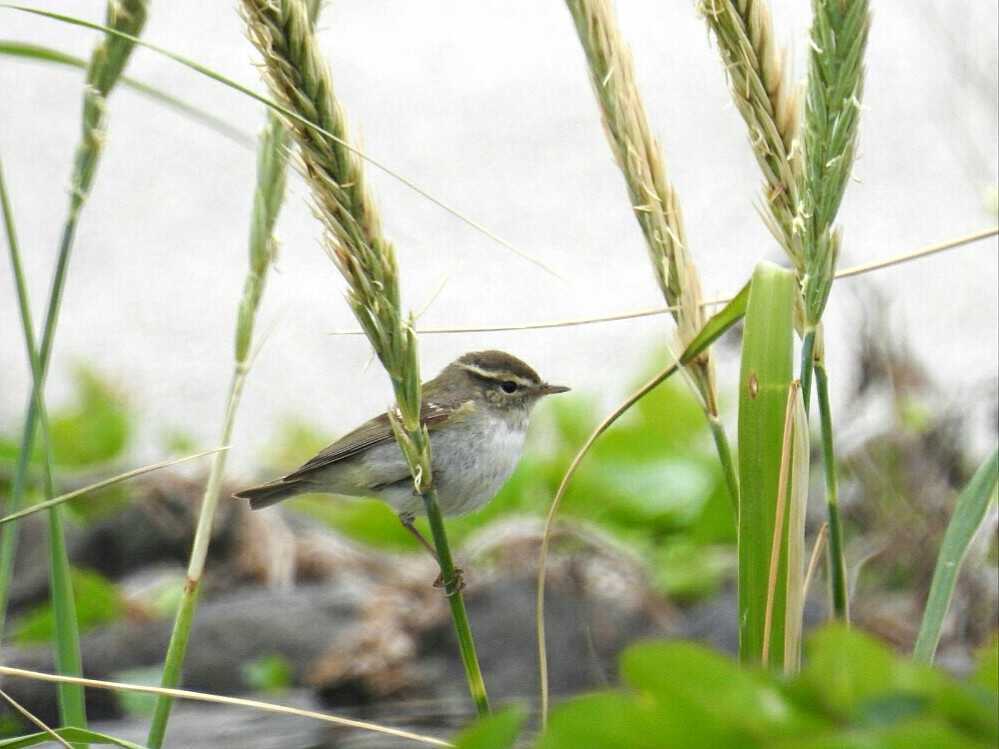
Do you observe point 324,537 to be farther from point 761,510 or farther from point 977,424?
point 761,510

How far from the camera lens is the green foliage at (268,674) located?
3.01 m

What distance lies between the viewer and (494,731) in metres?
0.64

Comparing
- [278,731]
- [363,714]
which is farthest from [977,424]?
[278,731]

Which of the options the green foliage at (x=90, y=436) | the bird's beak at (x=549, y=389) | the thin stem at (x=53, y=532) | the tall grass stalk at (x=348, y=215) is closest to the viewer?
the tall grass stalk at (x=348, y=215)

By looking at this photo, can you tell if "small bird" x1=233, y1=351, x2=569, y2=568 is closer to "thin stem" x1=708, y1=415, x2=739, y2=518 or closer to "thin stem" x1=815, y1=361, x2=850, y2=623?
"thin stem" x1=708, y1=415, x2=739, y2=518

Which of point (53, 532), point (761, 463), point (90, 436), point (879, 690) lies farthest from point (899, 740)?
point (90, 436)

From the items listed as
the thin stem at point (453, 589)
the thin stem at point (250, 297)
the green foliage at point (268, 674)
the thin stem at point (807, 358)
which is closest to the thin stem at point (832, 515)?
the thin stem at point (807, 358)

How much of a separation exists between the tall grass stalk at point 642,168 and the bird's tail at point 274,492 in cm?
116

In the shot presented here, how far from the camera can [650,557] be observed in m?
3.46

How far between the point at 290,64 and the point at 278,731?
1.80 m

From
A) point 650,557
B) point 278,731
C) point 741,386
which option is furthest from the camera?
point 650,557

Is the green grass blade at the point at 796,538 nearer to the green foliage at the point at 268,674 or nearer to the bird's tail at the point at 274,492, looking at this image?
the bird's tail at the point at 274,492

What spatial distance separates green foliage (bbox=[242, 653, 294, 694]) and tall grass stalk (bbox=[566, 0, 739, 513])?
2.03m

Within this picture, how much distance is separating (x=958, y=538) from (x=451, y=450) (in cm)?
139
